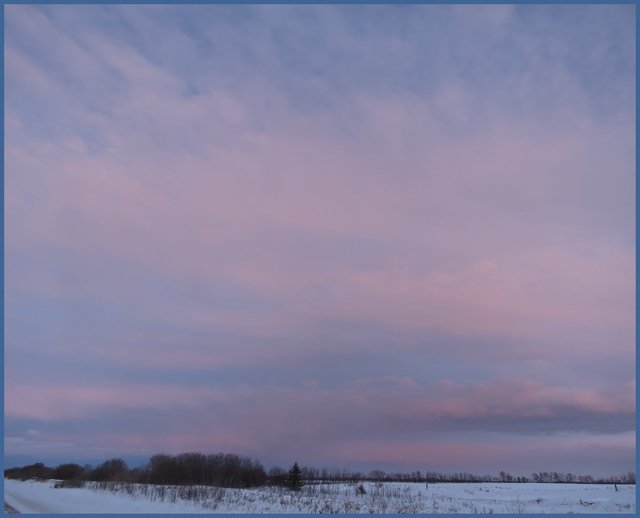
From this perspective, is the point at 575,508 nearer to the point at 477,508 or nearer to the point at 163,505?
the point at 477,508

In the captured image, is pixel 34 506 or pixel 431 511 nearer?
pixel 431 511

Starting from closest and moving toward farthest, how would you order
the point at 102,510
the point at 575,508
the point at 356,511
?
the point at 356,511, the point at 102,510, the point at 575,508

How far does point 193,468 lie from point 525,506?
5586 cm

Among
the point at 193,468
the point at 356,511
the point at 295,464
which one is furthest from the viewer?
the point at 193,468

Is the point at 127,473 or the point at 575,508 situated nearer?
the point at 575,508

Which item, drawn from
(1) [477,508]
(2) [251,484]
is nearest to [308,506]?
(1) [477,508]

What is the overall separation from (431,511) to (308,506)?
828cm

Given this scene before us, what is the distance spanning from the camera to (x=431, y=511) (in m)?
38.7

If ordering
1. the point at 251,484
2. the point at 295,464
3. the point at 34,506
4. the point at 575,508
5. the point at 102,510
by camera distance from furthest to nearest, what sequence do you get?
the point at 251,484
the point at 295,464
the point at 575,508
the point at 34,506
the point at 102,510

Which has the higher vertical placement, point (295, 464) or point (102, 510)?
point (295, 464)

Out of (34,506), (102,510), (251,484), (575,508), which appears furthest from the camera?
(251,484)

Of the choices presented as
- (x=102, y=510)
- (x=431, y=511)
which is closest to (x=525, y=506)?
(x=431, y=511)

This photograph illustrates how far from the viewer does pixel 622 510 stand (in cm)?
4481

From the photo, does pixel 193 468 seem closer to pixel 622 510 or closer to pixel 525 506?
pixel 525 506
